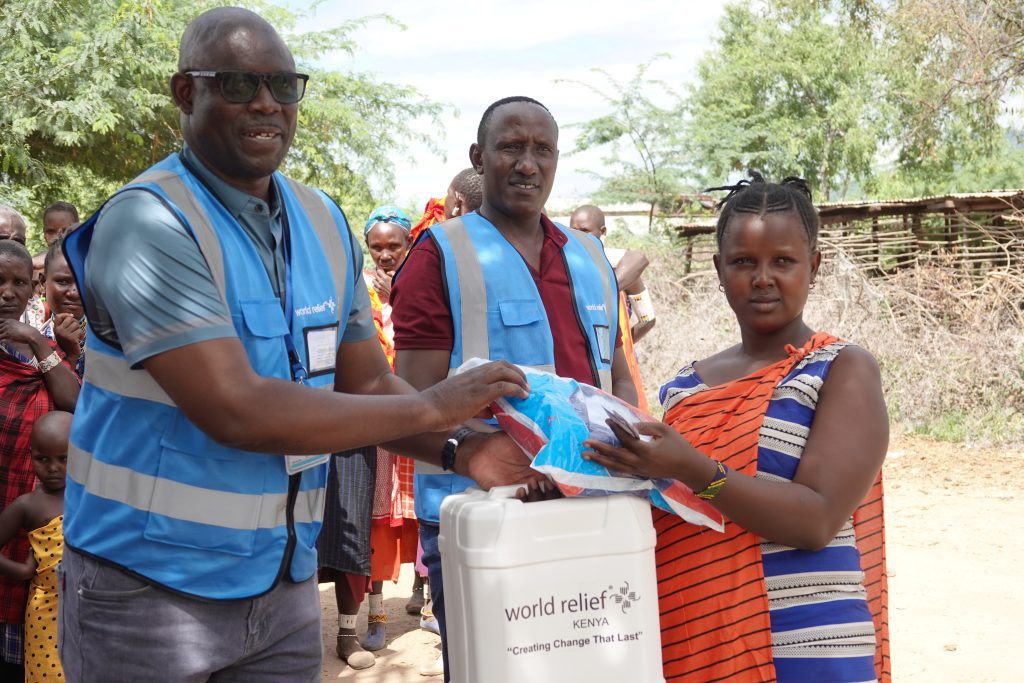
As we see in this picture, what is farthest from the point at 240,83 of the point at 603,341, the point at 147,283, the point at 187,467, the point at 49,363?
the point at 49,363

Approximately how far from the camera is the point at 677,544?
221 centimetres

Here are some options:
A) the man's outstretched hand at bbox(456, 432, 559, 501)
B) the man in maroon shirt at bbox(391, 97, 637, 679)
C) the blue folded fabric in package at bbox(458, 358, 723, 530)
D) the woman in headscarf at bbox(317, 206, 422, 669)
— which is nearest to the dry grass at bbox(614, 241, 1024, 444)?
the woman in headscarf at bbox(317, 206, 422, 669)

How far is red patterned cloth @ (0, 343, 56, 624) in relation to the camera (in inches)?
149

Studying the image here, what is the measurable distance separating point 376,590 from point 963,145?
2282cm

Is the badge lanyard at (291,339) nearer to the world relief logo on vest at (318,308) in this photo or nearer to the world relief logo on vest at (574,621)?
the world relief logo on vest at (318,308)

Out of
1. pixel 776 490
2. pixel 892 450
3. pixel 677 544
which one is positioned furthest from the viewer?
pixel 892 450

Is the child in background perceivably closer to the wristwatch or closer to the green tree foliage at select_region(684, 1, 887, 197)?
the wristwatch

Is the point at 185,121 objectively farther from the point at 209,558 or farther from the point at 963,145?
the point at 963,145

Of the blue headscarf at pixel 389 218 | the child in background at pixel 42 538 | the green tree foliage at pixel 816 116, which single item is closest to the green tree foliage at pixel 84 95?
the blue headscarf at pixel 389 218

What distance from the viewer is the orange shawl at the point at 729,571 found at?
2.11 m

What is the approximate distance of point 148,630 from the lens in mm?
1860

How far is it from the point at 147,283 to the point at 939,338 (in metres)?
9.51

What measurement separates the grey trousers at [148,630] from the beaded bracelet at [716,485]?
829 millimetres

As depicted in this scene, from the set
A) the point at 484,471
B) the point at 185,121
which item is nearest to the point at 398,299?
the point at 484,471
